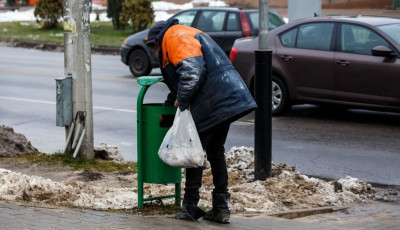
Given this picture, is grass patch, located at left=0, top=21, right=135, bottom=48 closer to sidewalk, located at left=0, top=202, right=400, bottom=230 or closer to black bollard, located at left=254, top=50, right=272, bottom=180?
black bollard, located at left=254, top=50, right=272, bottom=180

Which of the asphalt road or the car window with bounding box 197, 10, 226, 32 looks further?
the car window with bounding box 197, 10, 226, 32

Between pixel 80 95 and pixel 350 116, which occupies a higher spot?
pixel 80 95

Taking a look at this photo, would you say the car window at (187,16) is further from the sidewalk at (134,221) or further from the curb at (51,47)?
the sidewalk at (134,221)

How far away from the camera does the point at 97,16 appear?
38094mm

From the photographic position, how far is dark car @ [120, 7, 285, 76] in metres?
19.8

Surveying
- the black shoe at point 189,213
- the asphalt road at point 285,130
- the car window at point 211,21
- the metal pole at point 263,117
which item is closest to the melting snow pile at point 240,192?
the metal pole at point 263,117

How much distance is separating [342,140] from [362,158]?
1278mm

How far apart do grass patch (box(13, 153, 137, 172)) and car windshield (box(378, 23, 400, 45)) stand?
512cm

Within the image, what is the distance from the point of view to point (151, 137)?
729 centimetres

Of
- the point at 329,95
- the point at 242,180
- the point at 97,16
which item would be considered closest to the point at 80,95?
the point at 242,180

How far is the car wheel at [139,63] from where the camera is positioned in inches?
793

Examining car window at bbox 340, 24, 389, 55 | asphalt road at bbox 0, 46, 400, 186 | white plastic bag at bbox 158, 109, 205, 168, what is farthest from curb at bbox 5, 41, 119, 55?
white plastic bag at bbox 158, 109, 205, 168

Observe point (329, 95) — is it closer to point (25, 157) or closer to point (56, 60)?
point (25, 157)

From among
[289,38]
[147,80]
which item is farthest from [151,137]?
[289,38]
